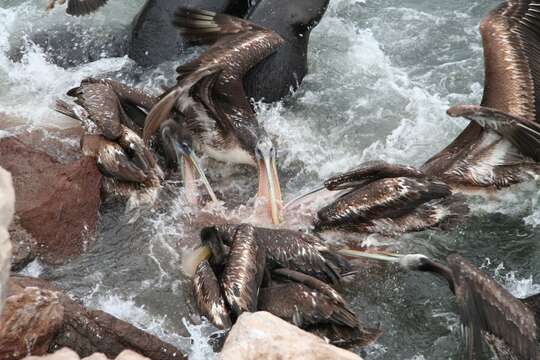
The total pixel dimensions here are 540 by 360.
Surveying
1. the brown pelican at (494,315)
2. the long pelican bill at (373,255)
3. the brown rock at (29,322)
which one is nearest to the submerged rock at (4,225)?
the brown rock at (29,322)

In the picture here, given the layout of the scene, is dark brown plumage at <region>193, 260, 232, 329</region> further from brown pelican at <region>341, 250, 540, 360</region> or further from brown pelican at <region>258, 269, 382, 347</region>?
brown pelican at <region>341, 250, 540, 360</region>

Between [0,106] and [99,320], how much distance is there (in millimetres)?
3393

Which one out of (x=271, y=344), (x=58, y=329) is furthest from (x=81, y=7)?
(x=271, y=344)

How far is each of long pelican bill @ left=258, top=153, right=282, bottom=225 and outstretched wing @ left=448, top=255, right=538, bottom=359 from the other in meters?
1.61

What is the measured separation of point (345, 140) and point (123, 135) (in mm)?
2147

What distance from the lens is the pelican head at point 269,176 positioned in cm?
665

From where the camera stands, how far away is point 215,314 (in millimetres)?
5379

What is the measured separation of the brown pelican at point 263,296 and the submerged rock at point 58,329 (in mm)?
452

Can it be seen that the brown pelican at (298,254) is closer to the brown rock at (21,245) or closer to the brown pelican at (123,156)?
the brown pelican at (123,156)

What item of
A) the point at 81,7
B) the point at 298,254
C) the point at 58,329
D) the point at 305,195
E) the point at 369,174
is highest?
the point at 81,7

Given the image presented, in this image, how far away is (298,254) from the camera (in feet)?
19.4

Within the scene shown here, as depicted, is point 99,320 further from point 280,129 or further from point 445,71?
point 445,71

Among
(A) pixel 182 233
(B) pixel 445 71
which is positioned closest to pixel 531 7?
(B) pixel 445 71

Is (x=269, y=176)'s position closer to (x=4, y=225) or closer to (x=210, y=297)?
(x=210, y=297)
